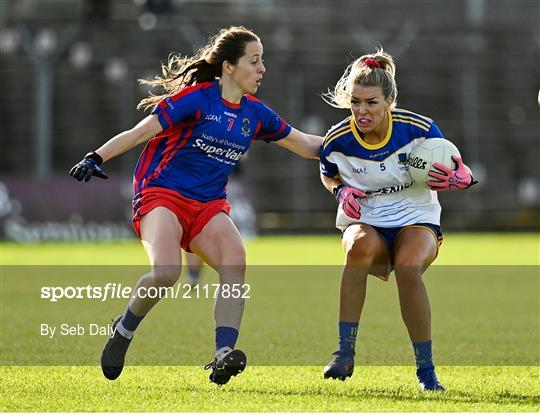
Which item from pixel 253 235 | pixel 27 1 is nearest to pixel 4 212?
pixel 253 235

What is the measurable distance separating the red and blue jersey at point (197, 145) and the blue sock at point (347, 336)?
107cm

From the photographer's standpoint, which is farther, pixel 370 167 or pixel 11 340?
pixel 11 340

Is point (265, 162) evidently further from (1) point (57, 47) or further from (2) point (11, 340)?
(2) point (11, 340)

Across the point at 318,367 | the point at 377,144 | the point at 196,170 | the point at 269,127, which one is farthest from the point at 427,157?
the point at 318,367

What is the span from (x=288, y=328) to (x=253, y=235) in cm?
1572

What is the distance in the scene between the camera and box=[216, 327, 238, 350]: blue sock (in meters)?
6.18

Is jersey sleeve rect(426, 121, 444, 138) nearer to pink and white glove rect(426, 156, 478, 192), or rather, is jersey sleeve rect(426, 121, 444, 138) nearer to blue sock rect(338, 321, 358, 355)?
pink and white glove rect(426, 156, 478, 192)

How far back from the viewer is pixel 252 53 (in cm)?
660

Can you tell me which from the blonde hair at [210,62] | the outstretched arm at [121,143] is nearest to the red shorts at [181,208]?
the outstretched arm at [121,143]

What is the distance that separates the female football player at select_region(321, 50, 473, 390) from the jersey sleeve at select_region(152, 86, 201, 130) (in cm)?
78

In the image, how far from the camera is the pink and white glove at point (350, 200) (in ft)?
20.6

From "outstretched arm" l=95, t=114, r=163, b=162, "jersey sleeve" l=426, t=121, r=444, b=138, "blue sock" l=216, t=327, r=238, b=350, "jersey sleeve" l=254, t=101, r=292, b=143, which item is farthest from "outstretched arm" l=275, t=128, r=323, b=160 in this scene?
"blue sock" l=216, t=327, r=238, b=350

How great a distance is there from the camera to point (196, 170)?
6535 millimetres

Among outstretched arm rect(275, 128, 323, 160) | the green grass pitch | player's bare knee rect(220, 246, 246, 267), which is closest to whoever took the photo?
the green grass pitch
